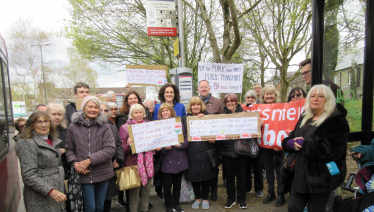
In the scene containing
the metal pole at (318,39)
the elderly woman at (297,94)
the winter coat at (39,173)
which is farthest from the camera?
the elderly woman at (297,94)

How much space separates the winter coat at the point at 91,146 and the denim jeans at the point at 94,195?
0.12 metres

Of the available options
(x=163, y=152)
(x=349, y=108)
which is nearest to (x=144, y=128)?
(x=163, y=152)

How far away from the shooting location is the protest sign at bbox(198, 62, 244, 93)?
210 inches

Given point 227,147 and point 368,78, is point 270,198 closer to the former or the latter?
point 227,147

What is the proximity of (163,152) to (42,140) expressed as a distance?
172cm

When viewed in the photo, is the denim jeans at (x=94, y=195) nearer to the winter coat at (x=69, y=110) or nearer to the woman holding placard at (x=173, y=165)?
the woman holding placard at (x=173, y=165)

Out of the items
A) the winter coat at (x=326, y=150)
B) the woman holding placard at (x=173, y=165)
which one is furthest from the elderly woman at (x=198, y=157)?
the winter coat at (x=326, y=150)

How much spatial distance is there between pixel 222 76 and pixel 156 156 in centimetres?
277

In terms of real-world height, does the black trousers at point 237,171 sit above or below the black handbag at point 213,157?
below

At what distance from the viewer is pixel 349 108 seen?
12.0 ft

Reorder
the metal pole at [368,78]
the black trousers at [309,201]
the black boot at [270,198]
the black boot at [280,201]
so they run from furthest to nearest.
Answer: the black boot at [270,198] → the black boot at [280,201] → the metal pole at [368,78] → the black trousers at [309,201]

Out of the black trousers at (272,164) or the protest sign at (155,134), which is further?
the black trousers at (272,164)

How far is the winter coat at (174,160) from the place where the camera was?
3.47 metres

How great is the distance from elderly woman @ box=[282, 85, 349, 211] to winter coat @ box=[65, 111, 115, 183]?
236 cm
